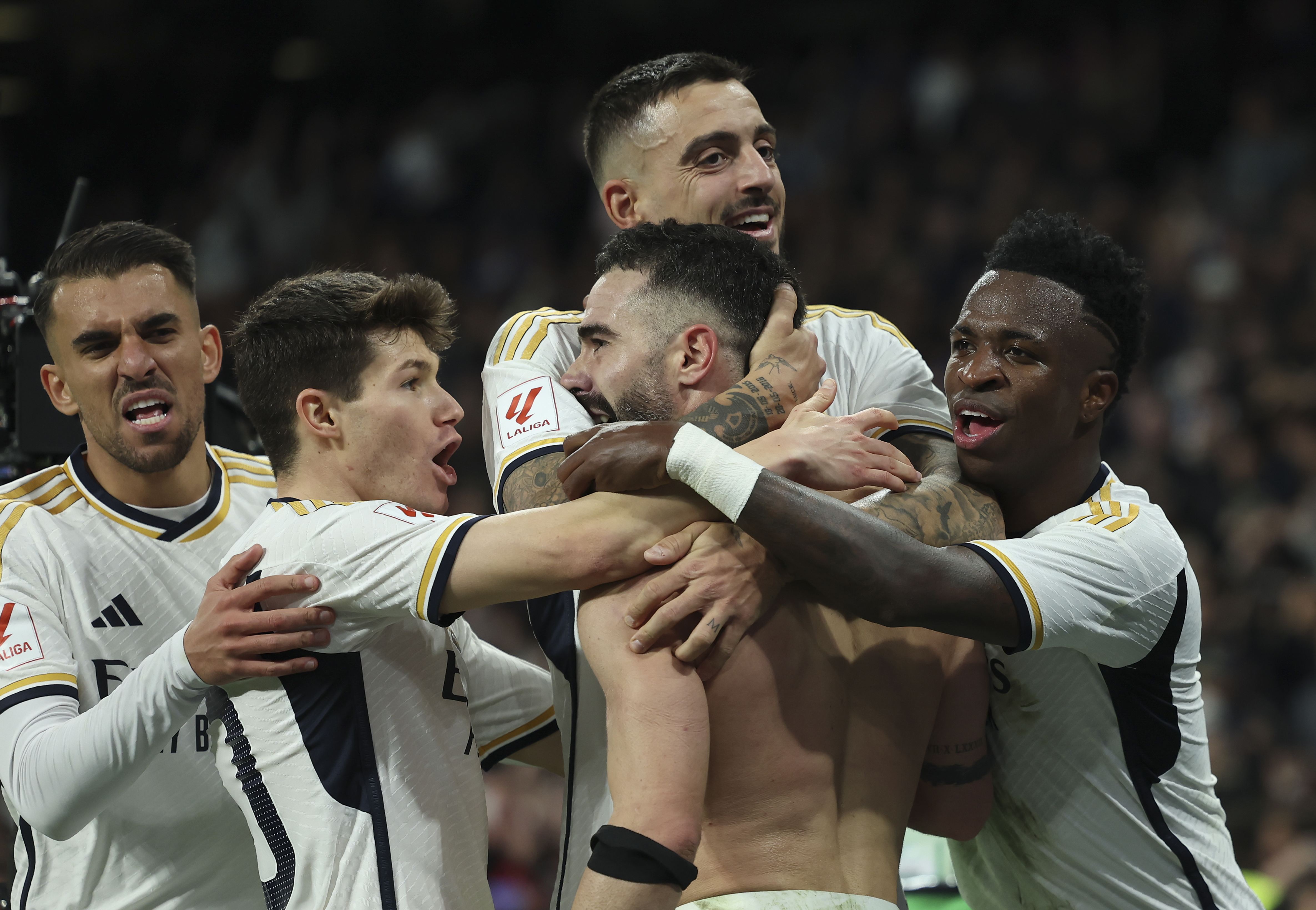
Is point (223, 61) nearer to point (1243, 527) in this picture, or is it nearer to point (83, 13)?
point (83, 13)

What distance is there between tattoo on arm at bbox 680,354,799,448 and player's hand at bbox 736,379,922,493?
3 cm

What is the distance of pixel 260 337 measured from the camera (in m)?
3.16

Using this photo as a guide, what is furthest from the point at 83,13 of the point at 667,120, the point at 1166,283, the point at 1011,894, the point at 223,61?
the point at 1011,894

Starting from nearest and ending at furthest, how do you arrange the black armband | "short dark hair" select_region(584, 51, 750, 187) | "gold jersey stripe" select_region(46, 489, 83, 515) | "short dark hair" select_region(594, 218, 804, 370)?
1. the black armband
2. "short dark hair" select_region(594, 218, 804, 370)
3. "gold jersey stripe" select_region(46, 489, 83, 515)
4. "short dark hair" select_region(584, 51, 750, 187)

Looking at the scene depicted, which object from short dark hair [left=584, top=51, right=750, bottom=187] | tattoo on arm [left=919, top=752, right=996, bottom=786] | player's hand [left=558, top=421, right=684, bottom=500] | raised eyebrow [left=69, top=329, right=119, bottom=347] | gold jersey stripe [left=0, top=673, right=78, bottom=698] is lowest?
tattoo on arm [left=919, top=752, right=996, bottom=786]

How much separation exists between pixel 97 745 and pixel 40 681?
40 cm

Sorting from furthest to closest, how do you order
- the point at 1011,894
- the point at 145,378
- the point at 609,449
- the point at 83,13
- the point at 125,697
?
the point at 83,13 < the point at 145,378 < the point at 1011,894 < the point at 125,697 < the point at 609,449

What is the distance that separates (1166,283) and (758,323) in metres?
7.78

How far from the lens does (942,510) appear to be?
302 cm

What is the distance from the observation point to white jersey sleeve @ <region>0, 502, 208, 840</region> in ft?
9.89

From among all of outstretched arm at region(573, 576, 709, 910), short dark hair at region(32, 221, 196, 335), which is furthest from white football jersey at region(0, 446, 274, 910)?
outstretched arm at region(573, 576, 709, 910)

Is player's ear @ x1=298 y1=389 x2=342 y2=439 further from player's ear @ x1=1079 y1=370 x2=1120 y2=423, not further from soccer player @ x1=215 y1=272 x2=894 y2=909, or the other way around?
player's ear @ x1=1079 y1=370 x2=1120 y2=423

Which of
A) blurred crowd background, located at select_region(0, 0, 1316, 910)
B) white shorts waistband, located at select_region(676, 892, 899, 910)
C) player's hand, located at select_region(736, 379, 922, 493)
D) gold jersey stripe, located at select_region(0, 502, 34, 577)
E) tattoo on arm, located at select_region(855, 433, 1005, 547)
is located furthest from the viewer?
blurred crowd background, located at select_region(0, 0, 1316, 910)

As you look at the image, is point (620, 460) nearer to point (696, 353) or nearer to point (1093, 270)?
point (696, 353)
